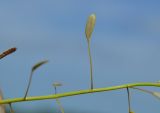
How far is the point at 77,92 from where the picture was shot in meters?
0.36

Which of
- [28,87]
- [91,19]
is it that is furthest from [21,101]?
[91,19]

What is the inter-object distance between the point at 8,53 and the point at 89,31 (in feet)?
0.30

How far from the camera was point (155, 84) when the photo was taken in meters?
0.35

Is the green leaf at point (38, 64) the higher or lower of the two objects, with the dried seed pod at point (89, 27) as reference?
lower

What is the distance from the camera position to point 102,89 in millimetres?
365

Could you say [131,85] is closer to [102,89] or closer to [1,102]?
[102,89]

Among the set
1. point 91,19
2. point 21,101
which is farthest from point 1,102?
point 91,19

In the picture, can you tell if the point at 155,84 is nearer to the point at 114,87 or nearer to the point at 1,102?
the point at 114,87

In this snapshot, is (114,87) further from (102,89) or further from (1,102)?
(1,102)

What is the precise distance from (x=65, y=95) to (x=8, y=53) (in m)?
0.08

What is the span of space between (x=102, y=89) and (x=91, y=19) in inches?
3.3

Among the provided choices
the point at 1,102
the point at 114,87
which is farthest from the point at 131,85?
the point at 1,102

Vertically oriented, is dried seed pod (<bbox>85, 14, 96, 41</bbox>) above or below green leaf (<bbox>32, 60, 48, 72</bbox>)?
above

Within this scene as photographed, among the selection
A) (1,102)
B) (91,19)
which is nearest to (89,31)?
(91,19)
